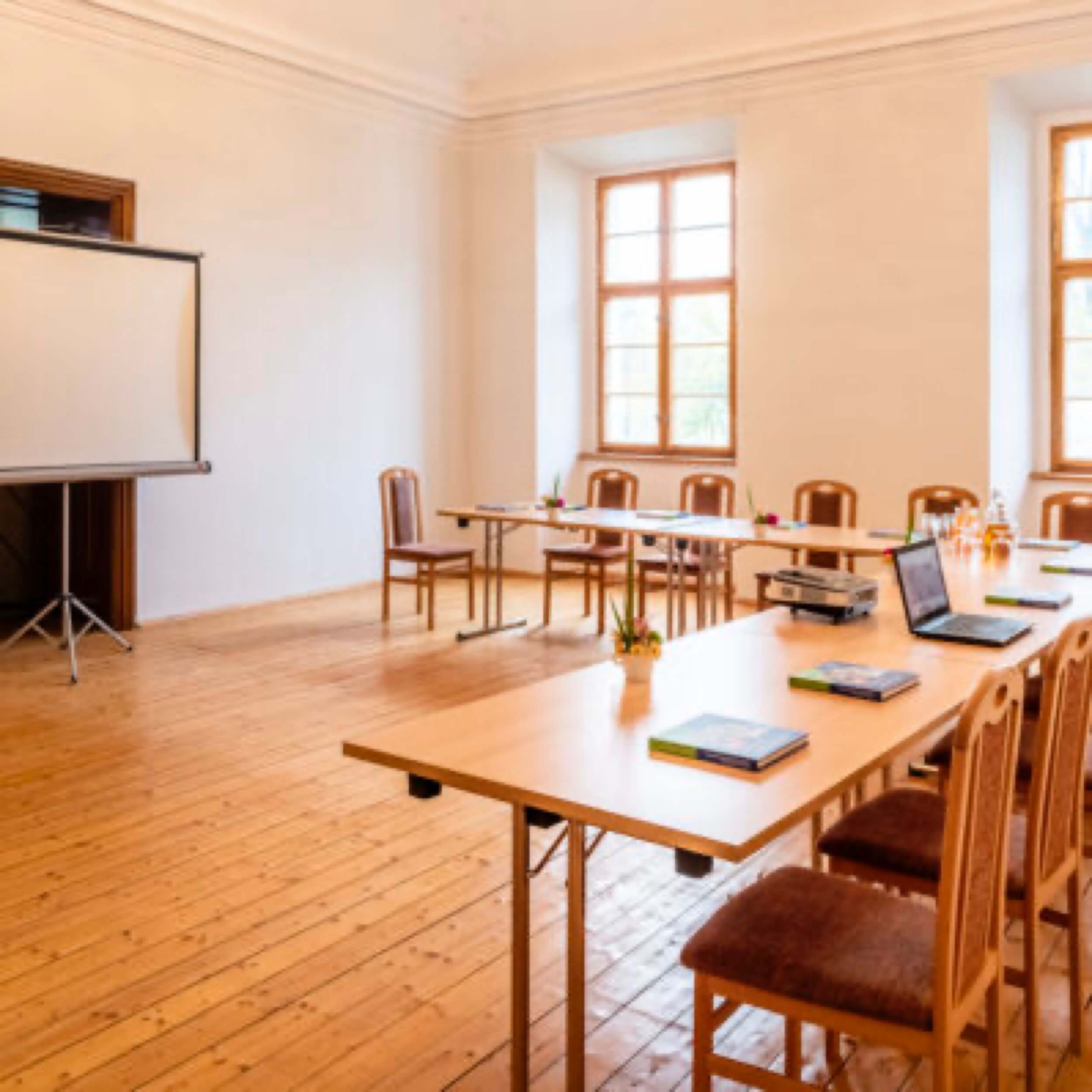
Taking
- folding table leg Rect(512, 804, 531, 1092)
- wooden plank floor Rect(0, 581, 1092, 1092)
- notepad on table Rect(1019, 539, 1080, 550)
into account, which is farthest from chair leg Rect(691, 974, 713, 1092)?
notepad on table Rect(1019, 539, 1080, 550)

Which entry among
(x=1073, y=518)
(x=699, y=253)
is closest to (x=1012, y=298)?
(x=1073, y=518)

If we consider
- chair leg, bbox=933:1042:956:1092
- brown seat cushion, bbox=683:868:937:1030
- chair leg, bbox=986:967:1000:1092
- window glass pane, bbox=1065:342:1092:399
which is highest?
window glass pane, bbox=1065:342:1092:399

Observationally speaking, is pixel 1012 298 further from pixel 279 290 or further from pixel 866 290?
pixel 279 290

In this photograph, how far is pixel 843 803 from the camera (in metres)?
3.55

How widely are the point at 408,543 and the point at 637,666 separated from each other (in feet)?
16.9

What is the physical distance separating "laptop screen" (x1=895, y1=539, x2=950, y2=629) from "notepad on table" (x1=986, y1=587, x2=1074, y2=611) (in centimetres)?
24

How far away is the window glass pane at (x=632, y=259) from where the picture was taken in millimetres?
9675

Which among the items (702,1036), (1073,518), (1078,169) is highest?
(1078,169)

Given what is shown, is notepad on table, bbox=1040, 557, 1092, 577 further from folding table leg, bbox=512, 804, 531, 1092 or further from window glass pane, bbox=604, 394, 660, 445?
window glass pane, bbox=604, 394, 660, 445

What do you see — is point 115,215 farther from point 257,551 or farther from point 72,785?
point 72,785

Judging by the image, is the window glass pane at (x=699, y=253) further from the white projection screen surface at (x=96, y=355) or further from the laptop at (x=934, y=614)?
the laptop at (x=934, y=614)

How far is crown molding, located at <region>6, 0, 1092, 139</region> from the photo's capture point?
710 cm

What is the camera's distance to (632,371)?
988 cm

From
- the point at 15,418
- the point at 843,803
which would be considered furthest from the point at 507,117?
the point at 843,803
